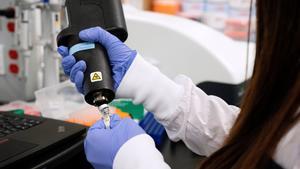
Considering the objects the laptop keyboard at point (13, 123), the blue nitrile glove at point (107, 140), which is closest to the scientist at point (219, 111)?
the blue nitrile glove at point (107, 140)

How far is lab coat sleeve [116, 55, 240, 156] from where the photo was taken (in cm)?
82

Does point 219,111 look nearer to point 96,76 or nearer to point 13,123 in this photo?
point 96,76

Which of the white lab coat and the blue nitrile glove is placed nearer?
the blue nitrile glove

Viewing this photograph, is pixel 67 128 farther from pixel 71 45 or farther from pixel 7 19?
pixel 7 19

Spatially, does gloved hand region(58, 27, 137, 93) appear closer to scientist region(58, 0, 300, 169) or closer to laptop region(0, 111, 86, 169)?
scientist region(58, 0, 300, 169)

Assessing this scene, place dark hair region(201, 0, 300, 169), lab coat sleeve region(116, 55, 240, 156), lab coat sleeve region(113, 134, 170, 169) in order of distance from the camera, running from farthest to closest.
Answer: lab coat sleeve region(116, 55, 240, 156) → lab coat sleeve region(113, 134, 170, 169) → dark hair region(201, 0, 300, 169)

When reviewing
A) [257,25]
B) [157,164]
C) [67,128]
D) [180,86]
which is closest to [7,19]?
[67,128]

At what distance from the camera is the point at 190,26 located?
1624mm

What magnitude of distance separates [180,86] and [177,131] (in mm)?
100

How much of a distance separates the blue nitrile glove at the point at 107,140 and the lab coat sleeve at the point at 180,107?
118 millimetres

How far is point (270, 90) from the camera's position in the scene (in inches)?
21.1

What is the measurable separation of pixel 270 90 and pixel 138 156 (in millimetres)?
250

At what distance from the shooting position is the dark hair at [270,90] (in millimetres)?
501

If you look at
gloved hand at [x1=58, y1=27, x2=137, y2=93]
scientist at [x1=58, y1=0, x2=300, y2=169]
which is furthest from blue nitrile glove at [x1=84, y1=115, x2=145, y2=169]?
gloved hand at [x1=58, y1=27, x2=137, y2=93]
